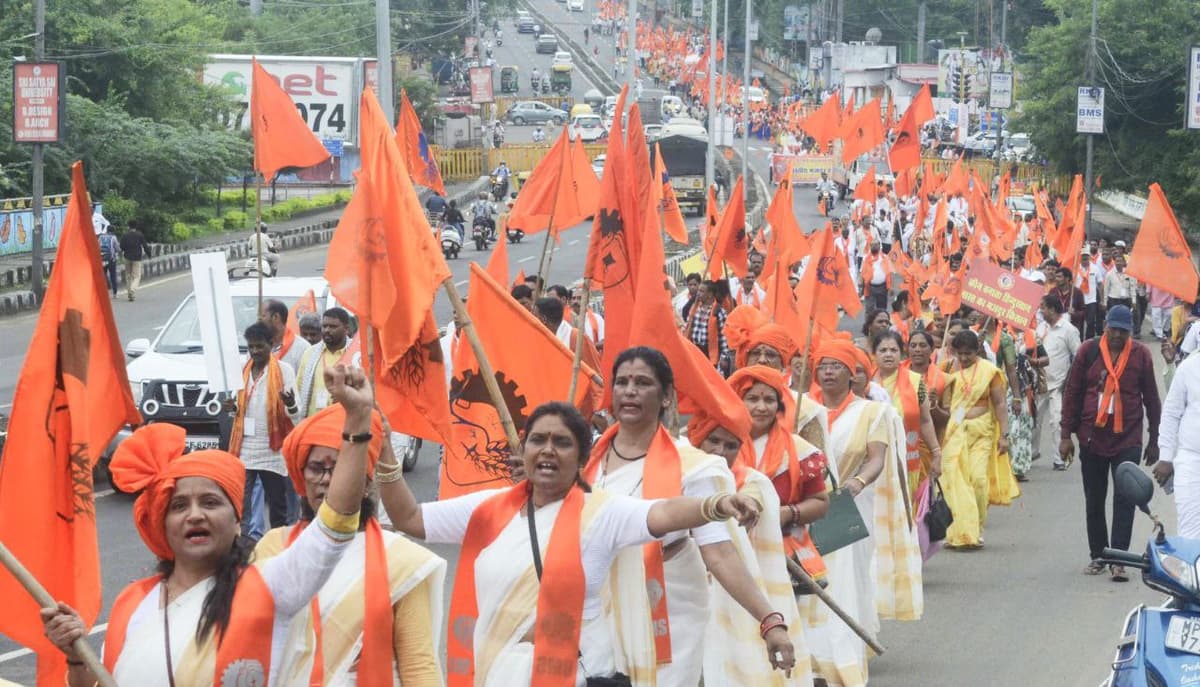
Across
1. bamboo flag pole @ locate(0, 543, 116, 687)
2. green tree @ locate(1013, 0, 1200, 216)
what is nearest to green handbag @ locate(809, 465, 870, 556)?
bamboo flag pole @ locate(0, 543, 116, 687)

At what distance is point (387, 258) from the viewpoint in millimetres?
6676

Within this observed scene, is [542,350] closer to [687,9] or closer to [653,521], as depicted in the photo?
[653,521]

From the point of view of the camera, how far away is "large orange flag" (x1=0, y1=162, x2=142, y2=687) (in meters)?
4.83

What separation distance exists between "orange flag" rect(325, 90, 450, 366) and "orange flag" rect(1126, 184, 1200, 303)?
922cm

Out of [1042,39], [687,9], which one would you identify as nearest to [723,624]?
[1042,39]

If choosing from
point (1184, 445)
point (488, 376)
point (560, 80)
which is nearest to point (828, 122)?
point (1184, 445)

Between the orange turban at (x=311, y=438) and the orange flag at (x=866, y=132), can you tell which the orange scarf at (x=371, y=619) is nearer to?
the orange turban at (x=311, y=438)

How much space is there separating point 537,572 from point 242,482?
948mm

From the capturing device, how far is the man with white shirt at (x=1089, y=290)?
25.4 metres

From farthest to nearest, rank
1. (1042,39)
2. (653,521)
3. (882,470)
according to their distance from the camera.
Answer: (1042,39), (882,470), (653,521)

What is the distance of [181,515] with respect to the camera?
4.33 m

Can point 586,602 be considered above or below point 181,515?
below

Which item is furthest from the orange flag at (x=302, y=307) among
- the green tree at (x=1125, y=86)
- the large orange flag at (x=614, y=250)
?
the green tree at (x=1125, y=86)

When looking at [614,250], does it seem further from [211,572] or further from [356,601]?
[211,572]
